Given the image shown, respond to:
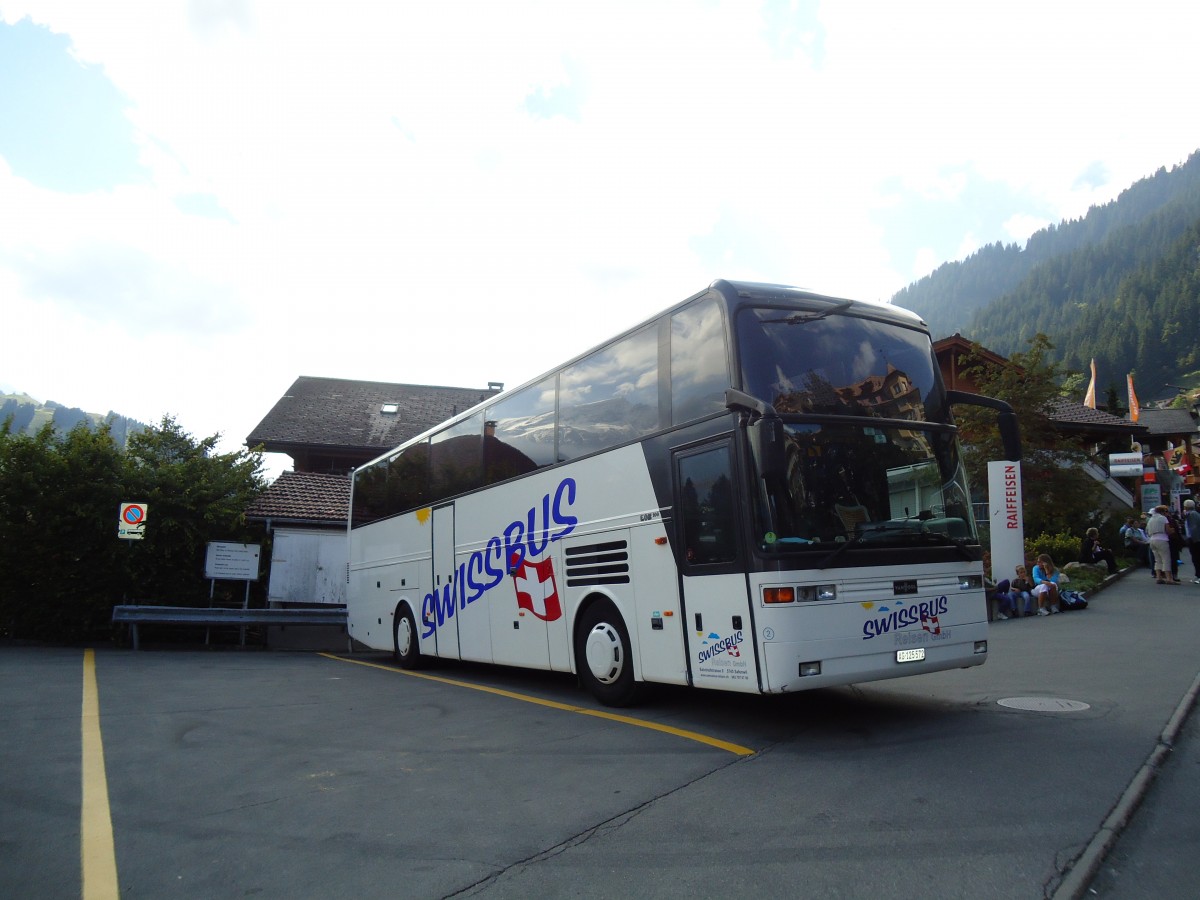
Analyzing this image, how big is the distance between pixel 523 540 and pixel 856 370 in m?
4.74

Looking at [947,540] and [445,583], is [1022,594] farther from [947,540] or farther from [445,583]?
[445,583]

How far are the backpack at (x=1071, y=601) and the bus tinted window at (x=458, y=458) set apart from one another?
38.9 ft

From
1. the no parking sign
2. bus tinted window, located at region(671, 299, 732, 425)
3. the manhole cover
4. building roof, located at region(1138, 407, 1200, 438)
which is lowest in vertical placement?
the manhole cover

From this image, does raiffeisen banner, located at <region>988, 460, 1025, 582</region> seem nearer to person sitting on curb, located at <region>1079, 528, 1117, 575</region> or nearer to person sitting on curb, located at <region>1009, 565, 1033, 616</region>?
person sitting on curb, located at <region>1009, 565, 1033, 616</region>

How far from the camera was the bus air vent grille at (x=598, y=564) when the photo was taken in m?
8.65

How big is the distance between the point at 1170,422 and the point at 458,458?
Answer: 88060 mm

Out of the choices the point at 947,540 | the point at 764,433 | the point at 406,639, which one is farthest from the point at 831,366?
the point at 406,639

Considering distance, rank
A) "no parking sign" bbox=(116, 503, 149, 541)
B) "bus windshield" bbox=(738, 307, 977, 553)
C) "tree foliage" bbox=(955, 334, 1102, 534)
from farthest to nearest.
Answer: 1. "tree foliage" bbox=(955, 334, 1102, 534)
2. "no parking sign" bbox=(116, 503, 149, 541)
3. "bus windshield" bbox=(738, 307, 977, 553)

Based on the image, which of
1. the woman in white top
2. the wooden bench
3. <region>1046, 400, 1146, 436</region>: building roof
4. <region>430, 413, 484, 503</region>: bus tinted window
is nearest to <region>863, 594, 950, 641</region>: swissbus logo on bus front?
<region>430, 413, 484, 503</region>: bus tinted window

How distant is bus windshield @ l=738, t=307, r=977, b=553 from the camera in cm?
686

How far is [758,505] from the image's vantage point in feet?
22.5

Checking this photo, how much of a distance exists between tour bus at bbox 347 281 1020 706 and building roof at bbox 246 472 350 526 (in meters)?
15.3

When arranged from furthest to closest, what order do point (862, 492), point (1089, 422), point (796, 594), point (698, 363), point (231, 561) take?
1. point (1089, 422)
2. point (231, 561)
3. point (698, 363)
4. point (862, 492)
5. point (796, 594)

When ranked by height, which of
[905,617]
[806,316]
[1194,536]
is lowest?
[905,617]
